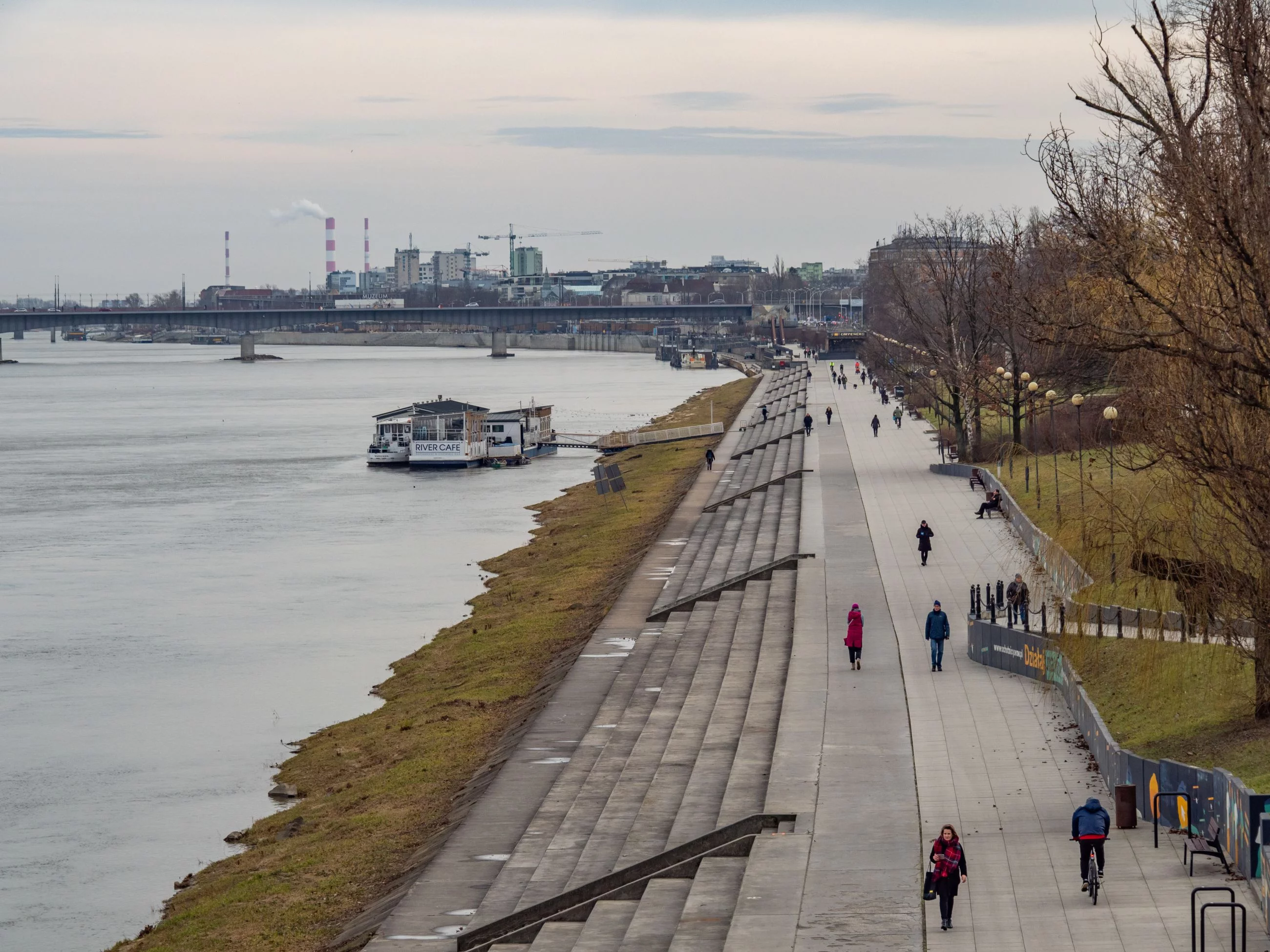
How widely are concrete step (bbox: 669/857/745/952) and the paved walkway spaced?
165 cm

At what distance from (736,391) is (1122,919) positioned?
125535 millimetres

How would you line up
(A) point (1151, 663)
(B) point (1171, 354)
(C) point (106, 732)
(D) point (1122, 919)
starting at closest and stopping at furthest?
(D) point (1122, 919) → (B) point (1171, 354) → (A) point (1151, 663) → (C) point (106, 732)

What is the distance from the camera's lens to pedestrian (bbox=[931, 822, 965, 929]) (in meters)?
15.1

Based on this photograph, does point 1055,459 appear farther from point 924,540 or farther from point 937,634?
point 937,634

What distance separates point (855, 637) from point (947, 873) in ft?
36.2

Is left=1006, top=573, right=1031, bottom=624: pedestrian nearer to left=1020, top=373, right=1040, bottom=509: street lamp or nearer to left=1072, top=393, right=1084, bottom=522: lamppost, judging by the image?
left=1072, top=393, right=1084, bottom=522: lamppost

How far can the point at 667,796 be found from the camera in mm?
21656

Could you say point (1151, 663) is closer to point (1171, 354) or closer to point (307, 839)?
point (1171, 354)

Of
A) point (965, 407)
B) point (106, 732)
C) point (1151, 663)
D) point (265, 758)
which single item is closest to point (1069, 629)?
point (1151, 663)

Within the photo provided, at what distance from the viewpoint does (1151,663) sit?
20375mm

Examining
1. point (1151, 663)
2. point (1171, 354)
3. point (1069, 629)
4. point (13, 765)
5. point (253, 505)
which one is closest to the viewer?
point (1171, 354)

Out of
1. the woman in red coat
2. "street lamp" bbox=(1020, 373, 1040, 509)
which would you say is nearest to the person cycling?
the woman in red coat

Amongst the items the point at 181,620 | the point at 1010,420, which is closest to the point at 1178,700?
the point at 181,620

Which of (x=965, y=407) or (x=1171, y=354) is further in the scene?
(x=965, y=407)
